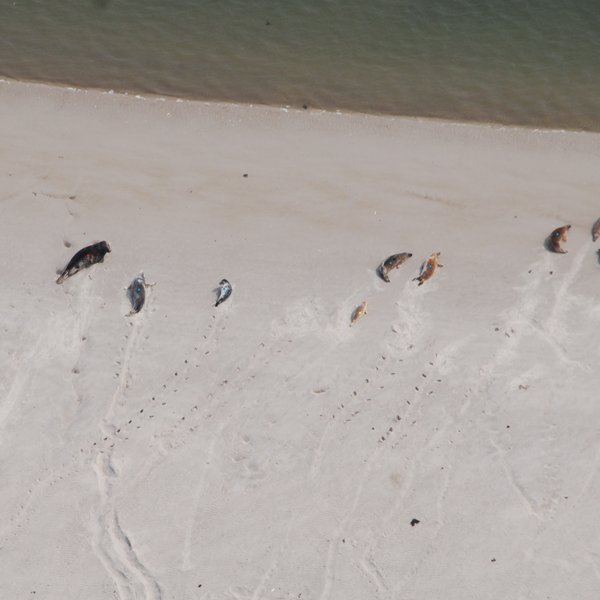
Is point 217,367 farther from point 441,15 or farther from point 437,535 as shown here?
point 441,15

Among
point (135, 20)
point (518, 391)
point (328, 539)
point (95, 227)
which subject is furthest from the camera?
point (135, 20)

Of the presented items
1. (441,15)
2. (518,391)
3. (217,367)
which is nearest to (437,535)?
(518,391)

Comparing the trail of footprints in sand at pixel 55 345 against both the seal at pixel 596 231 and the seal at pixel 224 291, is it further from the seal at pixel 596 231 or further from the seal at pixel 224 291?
the seal at pixel 596 231

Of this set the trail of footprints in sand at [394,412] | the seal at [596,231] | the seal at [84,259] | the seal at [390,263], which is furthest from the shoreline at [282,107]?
the trail of footprints in sand at [394,412]

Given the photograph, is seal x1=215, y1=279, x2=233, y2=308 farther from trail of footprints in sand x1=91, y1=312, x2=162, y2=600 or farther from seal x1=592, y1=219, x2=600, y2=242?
seal x1=592, y1=219, x2=600, y2=242

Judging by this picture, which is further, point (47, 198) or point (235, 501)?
point (47, 198)

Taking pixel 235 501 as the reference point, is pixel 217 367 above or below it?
above

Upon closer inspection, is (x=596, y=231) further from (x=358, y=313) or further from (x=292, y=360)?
(x=292, y=360)

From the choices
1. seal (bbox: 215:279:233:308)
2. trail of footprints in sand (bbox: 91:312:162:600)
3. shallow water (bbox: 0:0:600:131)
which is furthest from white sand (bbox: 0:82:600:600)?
shallow water (bbox: 0:0:600:131)
